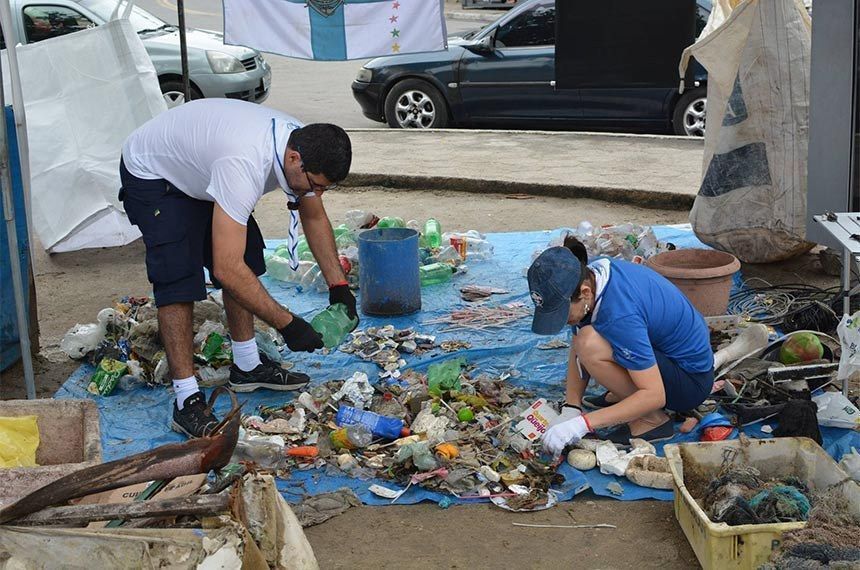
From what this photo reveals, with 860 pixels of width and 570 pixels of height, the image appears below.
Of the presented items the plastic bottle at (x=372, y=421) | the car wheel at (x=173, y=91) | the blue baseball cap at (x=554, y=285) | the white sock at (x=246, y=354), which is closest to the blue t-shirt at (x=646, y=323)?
the blue baseball cap at (x=554, y=285)

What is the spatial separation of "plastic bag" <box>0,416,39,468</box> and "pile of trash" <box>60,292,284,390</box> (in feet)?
5.41

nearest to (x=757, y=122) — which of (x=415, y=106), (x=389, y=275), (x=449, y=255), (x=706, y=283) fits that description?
(x=706, y=283)

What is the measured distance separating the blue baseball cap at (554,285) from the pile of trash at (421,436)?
24.3 inches

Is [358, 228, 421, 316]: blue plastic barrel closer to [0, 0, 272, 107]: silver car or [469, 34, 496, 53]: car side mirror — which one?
[0, 0, 272, 107]: silver car

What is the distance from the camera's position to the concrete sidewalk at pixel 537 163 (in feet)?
28.0

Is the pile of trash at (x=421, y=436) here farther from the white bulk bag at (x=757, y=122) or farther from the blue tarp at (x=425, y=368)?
the white bulk bag at (x=757, y=122)

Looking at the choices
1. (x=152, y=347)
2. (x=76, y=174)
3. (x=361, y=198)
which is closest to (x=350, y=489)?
(x=152, y=347)

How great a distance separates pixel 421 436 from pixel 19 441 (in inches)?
65.0

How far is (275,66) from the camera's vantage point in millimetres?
18375

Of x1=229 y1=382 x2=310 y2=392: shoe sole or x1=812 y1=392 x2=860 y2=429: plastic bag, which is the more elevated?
x1=812 y1=392 x2=860 y2=429: plastic bag

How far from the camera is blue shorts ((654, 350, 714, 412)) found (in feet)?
13.6

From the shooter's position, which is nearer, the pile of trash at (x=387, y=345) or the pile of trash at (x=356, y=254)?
the pile of trash at (x=387, y=345)

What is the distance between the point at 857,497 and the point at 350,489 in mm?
1846

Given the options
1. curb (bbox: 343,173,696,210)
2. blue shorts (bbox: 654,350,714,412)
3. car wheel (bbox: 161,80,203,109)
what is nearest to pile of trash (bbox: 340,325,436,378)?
blue shorts (bbox: 654,350,714,412)
